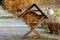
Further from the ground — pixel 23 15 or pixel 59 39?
pixel 23 15

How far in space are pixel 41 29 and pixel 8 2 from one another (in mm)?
7409

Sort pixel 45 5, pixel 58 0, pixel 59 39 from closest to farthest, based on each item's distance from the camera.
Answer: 1. pixel 59 39
2. pixel 45 5
3. pixel 58 0

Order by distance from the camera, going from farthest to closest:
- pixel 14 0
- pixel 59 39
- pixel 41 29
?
pixel 14 0
pixel 41 29
pixel 59 39

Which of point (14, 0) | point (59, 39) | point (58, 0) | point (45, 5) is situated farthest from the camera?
point (58, 0)

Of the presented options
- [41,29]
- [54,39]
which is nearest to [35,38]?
[54,39]

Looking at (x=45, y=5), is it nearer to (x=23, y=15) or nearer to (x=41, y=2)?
(x=41, y=2)

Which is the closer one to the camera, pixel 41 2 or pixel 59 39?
pixel 59 39

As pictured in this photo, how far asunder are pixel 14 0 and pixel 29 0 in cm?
108

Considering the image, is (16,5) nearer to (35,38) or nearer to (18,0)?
(18,0)

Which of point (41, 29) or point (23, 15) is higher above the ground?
point (23, 15)

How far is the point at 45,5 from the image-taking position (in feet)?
69.1

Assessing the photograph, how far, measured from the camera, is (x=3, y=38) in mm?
9883

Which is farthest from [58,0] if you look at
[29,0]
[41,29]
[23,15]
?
[23,15]

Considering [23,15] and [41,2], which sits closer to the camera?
[23,15]
